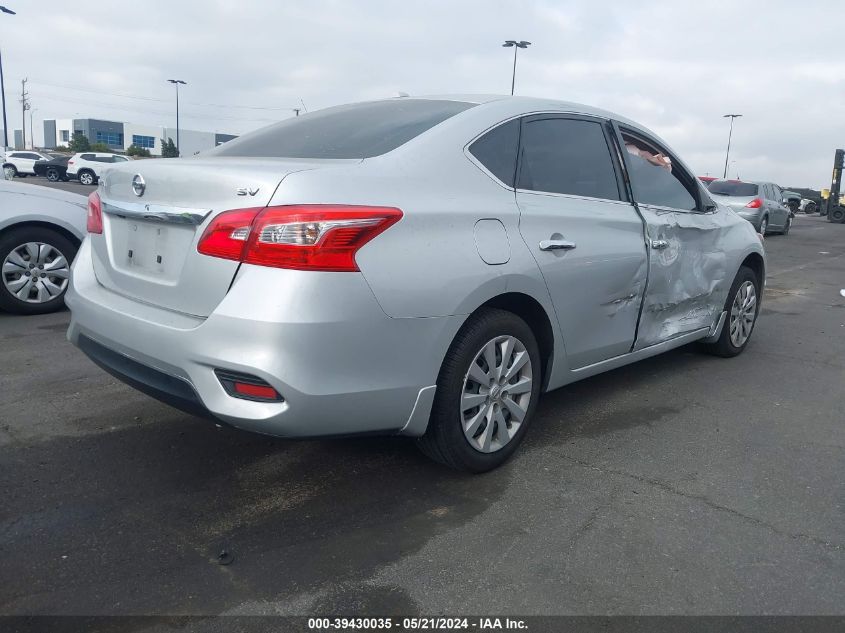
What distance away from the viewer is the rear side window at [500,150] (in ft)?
10.6

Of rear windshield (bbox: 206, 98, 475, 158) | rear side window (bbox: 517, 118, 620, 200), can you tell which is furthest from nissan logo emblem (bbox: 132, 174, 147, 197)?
rear side window (bbox: 517, 118, 620, 200)

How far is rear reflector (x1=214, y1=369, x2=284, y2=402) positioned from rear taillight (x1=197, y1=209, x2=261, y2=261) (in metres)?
0.41

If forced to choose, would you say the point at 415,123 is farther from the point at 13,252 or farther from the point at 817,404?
the point at 13,252

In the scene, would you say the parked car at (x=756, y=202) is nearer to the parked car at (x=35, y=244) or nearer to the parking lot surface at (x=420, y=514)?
the parking lot surface at (x=420, y=514)

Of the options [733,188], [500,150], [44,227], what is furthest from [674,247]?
[733,188]

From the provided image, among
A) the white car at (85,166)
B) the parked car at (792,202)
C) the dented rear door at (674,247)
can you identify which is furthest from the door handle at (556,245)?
the parked car at (792,202)

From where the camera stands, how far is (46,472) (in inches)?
126

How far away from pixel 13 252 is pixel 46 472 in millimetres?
3503

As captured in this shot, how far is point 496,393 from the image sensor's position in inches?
126

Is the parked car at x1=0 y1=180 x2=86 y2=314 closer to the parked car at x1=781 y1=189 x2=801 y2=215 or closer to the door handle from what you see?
the door handle

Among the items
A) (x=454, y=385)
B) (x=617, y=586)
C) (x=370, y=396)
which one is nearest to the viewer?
(x=617, y=586)

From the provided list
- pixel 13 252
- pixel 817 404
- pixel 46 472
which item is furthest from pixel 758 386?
pixel 13 252

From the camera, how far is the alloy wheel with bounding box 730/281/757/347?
5.37 m

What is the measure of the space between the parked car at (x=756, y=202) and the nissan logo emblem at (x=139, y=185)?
60.1 feet
